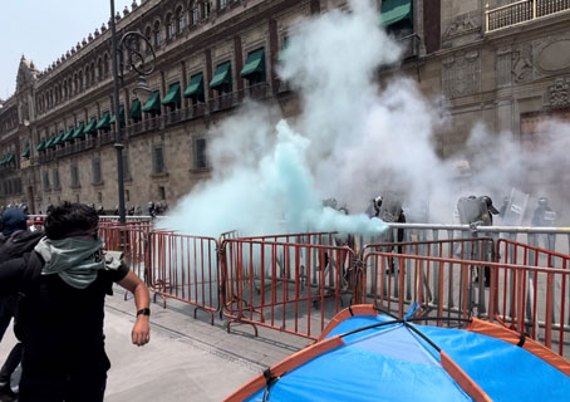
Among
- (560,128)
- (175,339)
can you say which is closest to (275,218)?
(175,339)

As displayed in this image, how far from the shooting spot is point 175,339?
3652 mm

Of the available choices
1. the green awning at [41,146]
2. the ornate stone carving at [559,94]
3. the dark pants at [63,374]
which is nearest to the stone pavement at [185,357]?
the dark pants at [63,374]

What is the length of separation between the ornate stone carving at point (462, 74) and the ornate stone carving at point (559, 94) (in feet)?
6.14

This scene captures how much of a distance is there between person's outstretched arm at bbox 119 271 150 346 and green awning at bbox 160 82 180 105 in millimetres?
21893

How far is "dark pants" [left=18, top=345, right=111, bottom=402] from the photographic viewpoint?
1.66 m

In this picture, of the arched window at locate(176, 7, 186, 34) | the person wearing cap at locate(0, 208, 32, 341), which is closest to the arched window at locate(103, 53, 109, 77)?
the arched window at locate(176, 7, 186, 34)

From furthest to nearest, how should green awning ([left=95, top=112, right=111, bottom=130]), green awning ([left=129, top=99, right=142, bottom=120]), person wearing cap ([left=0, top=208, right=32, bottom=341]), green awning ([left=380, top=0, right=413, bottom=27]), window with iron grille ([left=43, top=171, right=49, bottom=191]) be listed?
window with iron grille ([left=43, top=171, right=49, bottom=191]), green awning ([left=95, top=112, right=111, bottom=130]), green awning ([left=129, top=99, right=142, bottom=120]), green awning ([left=380, top=0, right=413, bottom=27]), person wearing cap ([left=0, top=208, right=32, bottom=341])

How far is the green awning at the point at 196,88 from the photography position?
20.0 meters

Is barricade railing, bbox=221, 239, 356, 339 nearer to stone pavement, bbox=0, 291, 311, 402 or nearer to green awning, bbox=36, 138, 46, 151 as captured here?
stone pavement, bbox=0, 291, 311, 402

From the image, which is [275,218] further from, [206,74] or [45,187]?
[45,187]

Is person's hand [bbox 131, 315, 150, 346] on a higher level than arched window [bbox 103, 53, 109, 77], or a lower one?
lower

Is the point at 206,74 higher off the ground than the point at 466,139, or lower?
higher

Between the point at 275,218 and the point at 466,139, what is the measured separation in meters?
8.08

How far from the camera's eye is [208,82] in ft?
65.8
